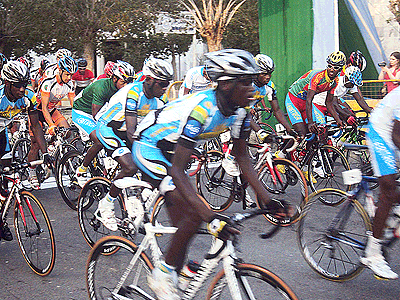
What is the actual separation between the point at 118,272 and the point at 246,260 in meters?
2.08

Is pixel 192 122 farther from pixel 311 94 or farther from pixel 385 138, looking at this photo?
pixel 311 94

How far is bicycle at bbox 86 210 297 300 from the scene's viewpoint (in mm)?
3035

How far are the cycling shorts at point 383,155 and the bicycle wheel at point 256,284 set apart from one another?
1.71 m

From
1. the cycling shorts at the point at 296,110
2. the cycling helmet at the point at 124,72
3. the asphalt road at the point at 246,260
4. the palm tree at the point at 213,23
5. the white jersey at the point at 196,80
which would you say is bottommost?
the asphalt road at the point at 246,260

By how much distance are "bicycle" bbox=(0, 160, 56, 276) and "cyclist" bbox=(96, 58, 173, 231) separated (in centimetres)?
53

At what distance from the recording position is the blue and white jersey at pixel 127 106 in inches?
239

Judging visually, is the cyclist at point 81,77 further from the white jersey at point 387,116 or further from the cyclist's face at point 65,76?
the white jersey at point 387,116

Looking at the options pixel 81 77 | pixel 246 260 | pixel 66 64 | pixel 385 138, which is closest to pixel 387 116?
pixel 385 138

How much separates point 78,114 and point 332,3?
29.1ft

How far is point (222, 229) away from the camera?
3.04 m

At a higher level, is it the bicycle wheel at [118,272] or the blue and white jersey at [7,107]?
the blue and white jersey at [7,107]

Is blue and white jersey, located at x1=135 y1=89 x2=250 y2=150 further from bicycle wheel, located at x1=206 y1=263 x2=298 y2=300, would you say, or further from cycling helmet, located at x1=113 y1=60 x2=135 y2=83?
cycling helmet, located at x1=113 y1=60 x2=135 y2=83

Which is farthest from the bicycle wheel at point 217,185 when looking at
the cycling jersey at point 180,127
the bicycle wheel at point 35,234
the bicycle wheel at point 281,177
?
the cycling jersey at point 180,127

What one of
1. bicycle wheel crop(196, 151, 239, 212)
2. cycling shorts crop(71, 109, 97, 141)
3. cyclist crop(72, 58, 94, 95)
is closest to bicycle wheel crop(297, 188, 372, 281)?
bicycle wheel crop(196, 151, 239, 212)
